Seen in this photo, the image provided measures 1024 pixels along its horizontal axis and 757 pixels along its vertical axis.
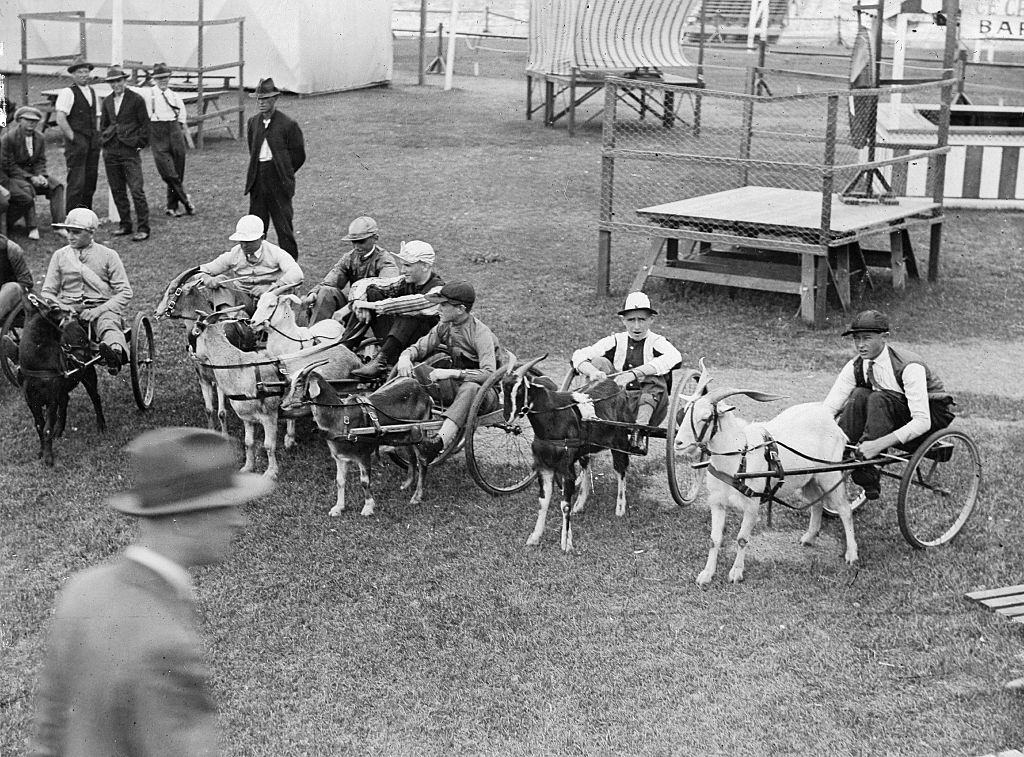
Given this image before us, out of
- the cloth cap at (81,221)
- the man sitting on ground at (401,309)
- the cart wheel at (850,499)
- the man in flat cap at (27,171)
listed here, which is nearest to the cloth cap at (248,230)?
the cloth cap at (81,221)

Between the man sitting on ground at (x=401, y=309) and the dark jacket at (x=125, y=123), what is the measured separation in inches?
295

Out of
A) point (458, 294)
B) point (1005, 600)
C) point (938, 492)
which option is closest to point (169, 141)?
point (458, 294)

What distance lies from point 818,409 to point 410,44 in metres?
37.6

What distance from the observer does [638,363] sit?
9188 mm

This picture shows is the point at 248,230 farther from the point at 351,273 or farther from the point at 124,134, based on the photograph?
the point at 124,134

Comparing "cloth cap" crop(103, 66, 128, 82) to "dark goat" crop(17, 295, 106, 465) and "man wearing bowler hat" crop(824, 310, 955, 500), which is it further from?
"man wearing bowler hat" crop(824, 310, 955, 500)

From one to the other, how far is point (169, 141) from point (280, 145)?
14.3ft

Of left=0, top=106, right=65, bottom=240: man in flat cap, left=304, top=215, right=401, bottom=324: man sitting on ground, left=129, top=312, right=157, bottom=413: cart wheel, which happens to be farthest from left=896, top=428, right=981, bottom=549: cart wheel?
left=0, top=106, right=65, bottom=240: man in flat cap

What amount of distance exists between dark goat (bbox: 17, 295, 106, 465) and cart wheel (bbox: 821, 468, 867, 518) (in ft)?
18.5

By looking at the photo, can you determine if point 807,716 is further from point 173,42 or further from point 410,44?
point 410,44

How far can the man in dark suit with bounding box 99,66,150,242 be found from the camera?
16.4m

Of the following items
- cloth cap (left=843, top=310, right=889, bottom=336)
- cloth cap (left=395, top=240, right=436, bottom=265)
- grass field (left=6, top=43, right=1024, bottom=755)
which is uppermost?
cloth cap (left=395, top=240, right=436, bottom=265)

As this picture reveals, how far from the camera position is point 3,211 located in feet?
53.0

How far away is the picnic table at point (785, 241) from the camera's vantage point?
13.7 metres
